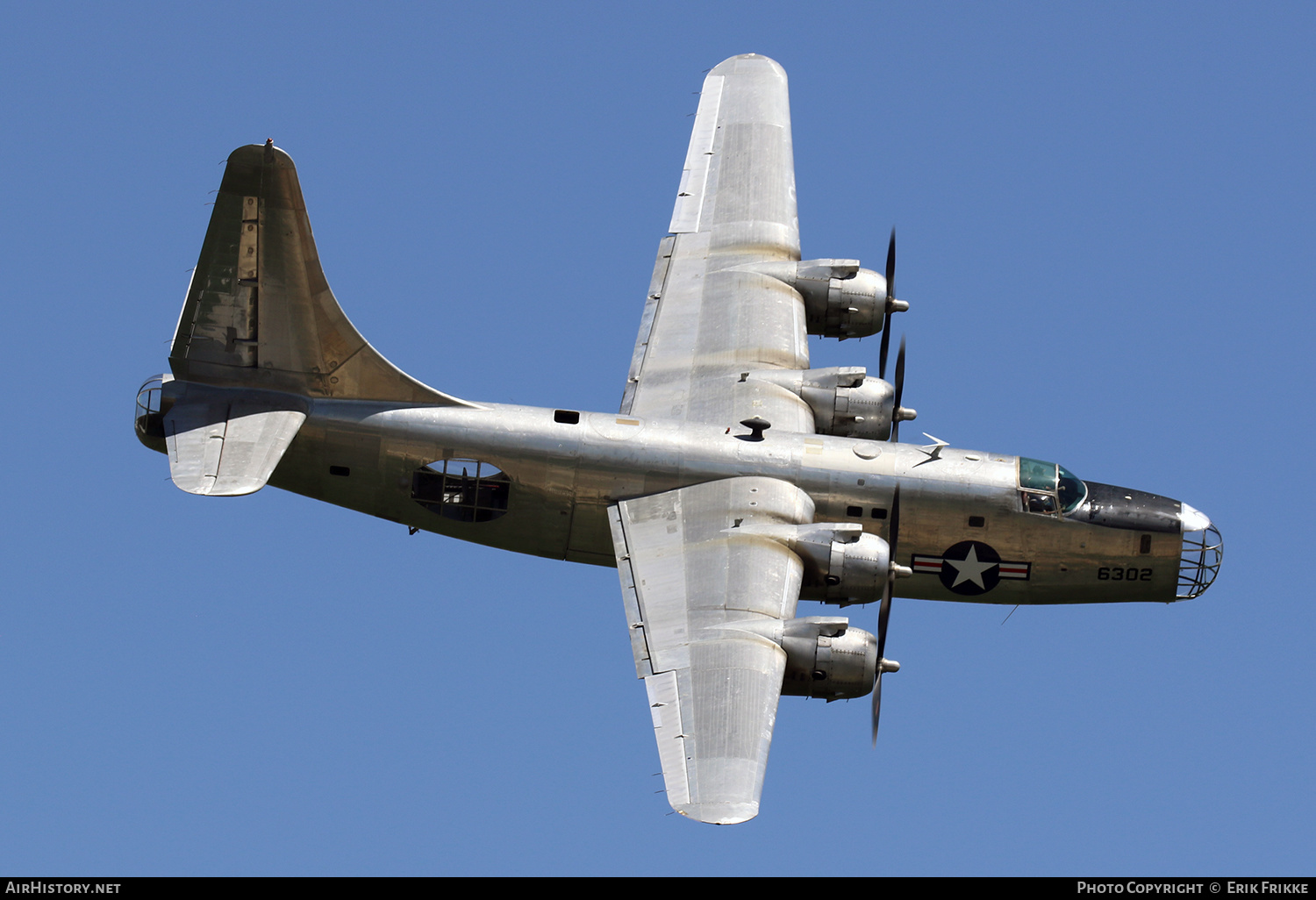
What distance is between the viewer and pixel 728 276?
165 feet

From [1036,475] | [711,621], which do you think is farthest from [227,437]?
[1036,475]

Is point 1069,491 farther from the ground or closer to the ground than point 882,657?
farther from the ground

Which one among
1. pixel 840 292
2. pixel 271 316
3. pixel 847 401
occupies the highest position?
pixel 840 292

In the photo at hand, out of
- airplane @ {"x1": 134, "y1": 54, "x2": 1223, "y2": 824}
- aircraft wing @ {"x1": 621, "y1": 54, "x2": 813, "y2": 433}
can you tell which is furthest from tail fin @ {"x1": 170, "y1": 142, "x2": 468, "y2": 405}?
aircraft wing @ {"x1": 621, "y1": 54, "x2": 813, "y2": 433}

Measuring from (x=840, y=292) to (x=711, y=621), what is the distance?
10992mm

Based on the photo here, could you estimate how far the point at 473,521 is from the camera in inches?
1793

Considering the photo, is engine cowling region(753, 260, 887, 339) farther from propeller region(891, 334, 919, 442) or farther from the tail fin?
the tail fin

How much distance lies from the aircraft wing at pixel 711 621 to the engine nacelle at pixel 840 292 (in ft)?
21.9

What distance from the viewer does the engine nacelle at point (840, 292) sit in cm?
4988

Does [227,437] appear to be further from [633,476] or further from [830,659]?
[830,659]

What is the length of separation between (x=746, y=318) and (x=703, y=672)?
11094 mm

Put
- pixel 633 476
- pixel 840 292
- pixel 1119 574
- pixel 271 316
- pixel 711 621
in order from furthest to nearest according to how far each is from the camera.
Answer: pixel 840 292
pixel 1119 574
pixel 633 476
pixel 271 316
pixel 711 621

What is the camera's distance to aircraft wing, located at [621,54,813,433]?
47.7 meters

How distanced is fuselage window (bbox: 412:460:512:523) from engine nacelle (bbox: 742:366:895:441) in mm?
6511
